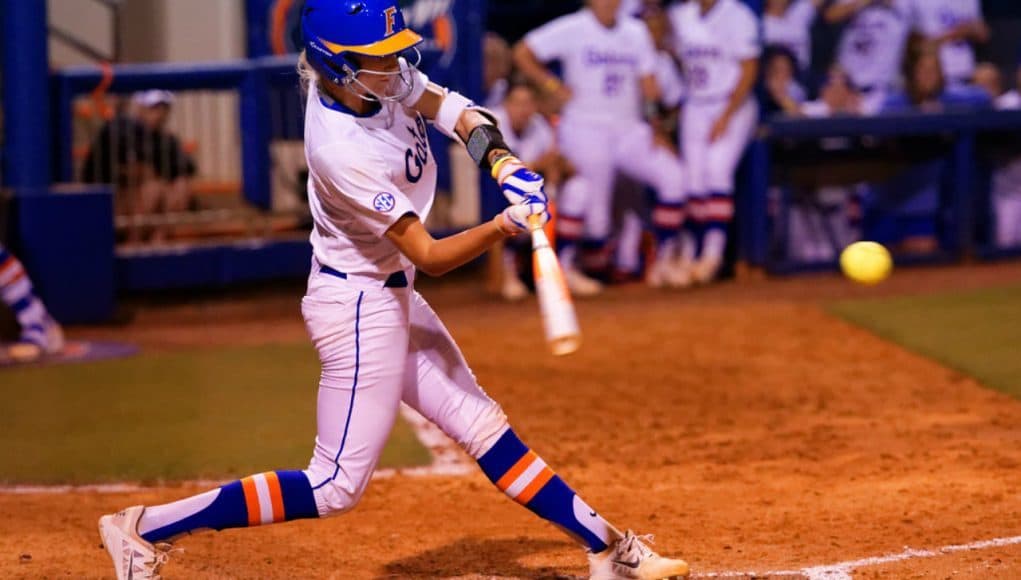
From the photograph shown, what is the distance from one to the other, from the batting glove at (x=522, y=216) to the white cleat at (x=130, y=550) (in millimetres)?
1329

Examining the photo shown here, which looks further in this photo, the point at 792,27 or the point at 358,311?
the point at 792,27

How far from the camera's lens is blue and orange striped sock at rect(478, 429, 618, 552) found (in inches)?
163

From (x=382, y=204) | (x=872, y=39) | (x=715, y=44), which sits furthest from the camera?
(x=872, y=39)

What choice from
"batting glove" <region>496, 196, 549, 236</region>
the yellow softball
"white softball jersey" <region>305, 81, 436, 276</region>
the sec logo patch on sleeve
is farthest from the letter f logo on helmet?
the yellow softball

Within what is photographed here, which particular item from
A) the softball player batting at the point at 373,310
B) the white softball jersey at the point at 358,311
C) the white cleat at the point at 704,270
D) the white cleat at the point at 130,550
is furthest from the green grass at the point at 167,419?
the white cleat at the point at 704,270

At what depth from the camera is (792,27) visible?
12008mm

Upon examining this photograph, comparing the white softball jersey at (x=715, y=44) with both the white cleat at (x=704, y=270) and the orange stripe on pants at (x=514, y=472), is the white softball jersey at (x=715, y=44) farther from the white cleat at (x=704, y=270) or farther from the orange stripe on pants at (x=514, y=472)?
the orange stripe on pants at (x=514, y=472)

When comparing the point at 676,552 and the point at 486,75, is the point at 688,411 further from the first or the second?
the point at 486,75

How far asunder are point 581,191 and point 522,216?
690cm

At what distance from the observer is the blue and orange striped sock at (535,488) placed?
4.15 metres

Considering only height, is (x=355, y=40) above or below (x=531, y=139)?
above

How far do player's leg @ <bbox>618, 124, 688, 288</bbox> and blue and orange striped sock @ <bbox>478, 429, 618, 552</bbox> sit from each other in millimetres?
6799

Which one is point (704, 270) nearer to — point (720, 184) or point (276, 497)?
point (720, 184)

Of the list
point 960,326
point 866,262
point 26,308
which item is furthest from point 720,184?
point 26,308
